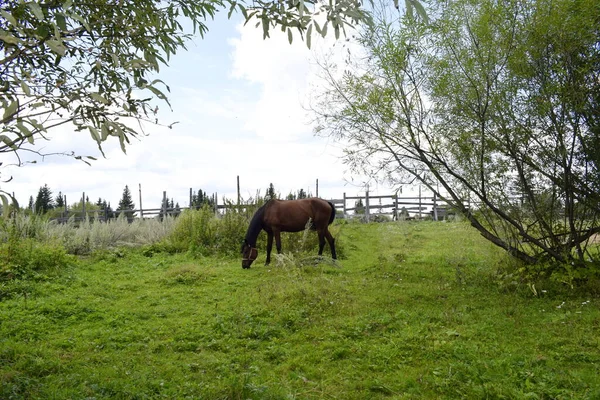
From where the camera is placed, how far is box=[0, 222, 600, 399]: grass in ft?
11.3

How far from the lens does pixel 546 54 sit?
6.04 m

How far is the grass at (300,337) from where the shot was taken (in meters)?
3.45

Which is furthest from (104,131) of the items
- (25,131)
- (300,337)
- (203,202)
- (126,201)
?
(126,201)

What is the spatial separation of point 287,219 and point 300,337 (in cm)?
527

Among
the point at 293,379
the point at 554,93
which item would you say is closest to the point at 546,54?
the point at 554,93

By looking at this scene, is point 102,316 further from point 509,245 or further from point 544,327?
point 509,245

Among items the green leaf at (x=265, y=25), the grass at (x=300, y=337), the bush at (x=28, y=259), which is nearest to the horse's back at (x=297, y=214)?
the grass at (x=300, y=337)

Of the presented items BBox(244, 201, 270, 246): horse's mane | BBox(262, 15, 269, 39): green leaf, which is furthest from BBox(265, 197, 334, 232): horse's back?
BBox(262, 15, 269, 39): green leaf

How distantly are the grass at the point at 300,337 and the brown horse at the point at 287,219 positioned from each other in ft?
5.54

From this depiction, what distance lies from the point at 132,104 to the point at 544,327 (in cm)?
447

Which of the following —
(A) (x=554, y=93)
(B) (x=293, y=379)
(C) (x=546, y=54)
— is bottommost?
(B) (x=293, y=379)

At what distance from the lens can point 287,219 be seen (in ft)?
32.2

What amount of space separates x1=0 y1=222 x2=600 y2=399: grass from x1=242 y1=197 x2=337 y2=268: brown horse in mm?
1688

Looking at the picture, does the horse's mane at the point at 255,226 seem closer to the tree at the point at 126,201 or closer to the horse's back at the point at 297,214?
the horse's back at the point at 297,214
